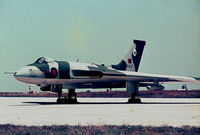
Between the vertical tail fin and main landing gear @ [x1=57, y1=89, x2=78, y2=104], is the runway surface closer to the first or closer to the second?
main landing gear @ [x1=57, y1=89, x2=78, y2=104]

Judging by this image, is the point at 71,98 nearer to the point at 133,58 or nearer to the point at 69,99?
the point at 69,99

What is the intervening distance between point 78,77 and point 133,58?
827 cm

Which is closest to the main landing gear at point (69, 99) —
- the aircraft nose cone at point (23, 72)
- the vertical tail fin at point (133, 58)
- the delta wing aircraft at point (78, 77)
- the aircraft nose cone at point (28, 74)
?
the delta wing aircraft at point (78, 77)

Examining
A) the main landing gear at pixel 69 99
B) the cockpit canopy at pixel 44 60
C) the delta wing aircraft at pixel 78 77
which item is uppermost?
the cockpit canopy at pixel 44 60

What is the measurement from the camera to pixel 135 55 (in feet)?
117

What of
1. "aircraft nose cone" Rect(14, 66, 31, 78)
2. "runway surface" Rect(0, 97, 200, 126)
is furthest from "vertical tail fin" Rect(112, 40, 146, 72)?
"runway surface" Rect(0, 97, 200, 126)

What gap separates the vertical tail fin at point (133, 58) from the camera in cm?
3472

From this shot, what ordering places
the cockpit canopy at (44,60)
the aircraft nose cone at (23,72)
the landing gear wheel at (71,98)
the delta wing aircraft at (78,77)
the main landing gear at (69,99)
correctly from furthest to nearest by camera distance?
the landing gear wheel at (71,98) → the main landing gear at (69,99) → the cockpit canopy at (44,60) → the delta wing aircraft at (78,77) → the aircraft nose cone at (23,72)

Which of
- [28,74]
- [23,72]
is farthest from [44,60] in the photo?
[23,72]

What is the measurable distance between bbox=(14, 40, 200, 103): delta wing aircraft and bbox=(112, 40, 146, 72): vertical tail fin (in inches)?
47.5

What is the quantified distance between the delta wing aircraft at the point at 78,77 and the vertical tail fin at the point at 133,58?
1.21m

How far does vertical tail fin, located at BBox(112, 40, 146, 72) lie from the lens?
34719 millimetres

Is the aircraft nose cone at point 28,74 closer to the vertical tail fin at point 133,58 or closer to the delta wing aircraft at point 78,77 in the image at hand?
the delta wing aircraft at point 78,77

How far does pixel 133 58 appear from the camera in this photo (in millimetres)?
35500
